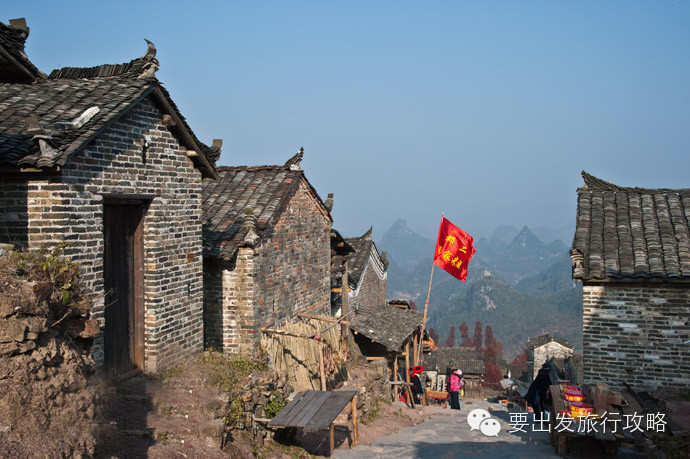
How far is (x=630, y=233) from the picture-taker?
12844 mm

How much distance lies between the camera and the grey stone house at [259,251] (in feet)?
39.6

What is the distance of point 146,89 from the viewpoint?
936 centimetres

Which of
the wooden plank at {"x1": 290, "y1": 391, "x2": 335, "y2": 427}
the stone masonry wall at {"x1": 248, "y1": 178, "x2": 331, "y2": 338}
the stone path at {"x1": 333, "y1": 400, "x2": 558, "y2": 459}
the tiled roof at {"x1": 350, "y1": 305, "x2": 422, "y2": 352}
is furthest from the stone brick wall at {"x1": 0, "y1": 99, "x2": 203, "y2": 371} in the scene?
the tiled roof at {"x1": 350, "y1": 305, "x2": 422, "y2": 352}

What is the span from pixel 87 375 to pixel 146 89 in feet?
15.9

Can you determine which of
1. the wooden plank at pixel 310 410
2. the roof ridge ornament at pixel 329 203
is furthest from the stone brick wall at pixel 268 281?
the wooden plank at pixel 310 410

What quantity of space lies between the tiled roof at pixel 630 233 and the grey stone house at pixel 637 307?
19mm

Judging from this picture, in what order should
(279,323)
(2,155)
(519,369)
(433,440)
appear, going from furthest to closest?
(519,369), (279,323), (433,440), (2,155)

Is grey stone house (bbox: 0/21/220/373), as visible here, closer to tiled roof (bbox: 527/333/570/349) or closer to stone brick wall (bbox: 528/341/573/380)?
stone brick wall (bbox: 528/341/573/380)

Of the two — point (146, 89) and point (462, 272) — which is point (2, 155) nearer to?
point (146, 89)

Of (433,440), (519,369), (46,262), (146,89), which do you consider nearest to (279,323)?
(433,440)

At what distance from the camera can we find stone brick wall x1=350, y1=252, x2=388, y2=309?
22.7 m

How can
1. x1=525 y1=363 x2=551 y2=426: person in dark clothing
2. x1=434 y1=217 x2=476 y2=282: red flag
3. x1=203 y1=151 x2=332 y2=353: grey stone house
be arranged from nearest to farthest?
x1=203 y1=151 x2=332 y2=353: grey stone house < x1=525 y1=363 x2=551 y2=426: person in dark clothing < x1=434 y1=217 x2=476 y2=282: red flag

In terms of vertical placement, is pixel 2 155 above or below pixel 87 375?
above

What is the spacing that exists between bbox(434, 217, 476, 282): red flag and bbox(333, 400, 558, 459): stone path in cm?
536
